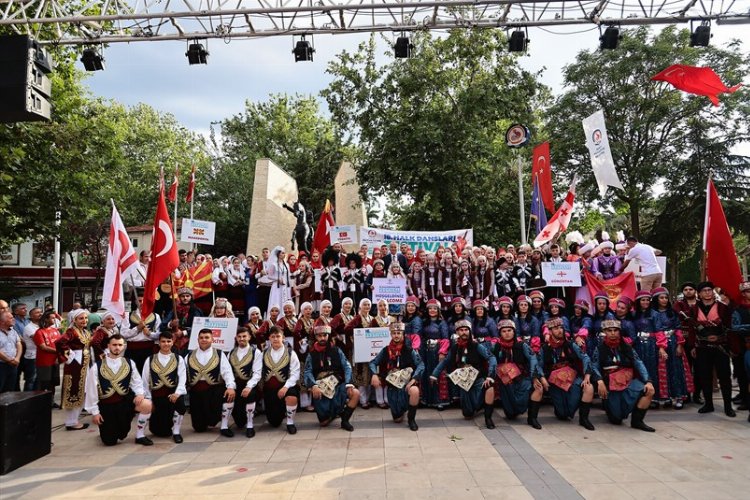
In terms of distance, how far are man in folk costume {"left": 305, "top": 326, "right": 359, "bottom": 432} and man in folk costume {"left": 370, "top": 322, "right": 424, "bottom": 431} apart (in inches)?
16.6

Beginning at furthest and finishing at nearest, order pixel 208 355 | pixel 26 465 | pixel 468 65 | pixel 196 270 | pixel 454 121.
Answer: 1. pixel 468 65
2. pixel 454 121
3. pixel 196 270
4. pixel 208 355
5. pixel 26 465

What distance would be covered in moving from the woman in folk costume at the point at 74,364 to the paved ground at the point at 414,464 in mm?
304

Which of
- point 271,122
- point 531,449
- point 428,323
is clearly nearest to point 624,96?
point 428,323

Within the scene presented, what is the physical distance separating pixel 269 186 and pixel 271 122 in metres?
18.7

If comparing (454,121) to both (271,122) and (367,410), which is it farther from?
(271,122)

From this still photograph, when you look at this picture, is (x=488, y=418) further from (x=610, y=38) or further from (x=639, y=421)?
(x=610, y=38)

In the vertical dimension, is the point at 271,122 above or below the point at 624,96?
above

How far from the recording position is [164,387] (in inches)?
272

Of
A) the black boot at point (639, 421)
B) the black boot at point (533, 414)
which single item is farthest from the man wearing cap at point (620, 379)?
the black boot at point (533, 414)

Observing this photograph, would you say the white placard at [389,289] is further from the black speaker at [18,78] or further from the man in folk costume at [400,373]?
the black speaker at [18,78]

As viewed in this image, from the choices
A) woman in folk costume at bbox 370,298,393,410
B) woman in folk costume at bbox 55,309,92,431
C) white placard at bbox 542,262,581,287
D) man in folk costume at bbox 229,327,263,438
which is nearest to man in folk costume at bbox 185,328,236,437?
man in folk costume at bbox 229,327,263,438

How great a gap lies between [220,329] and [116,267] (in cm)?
174

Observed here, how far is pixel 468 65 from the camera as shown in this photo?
19828 millimetres

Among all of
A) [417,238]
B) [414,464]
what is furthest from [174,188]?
[414,464]
